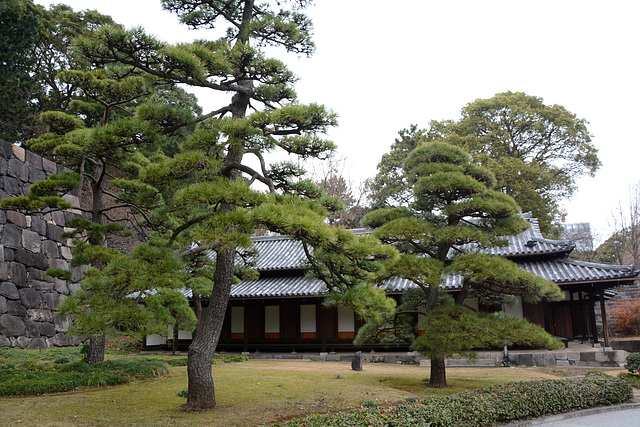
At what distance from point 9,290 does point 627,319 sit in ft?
87.3

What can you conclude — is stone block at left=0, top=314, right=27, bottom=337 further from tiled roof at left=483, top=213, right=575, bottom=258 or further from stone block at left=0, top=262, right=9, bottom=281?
tiled roof at left=483, top=213, right=575, bottom=258

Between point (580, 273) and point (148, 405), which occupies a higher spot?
point (580, 273)

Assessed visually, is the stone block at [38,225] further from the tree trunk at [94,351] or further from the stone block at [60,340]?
the tree trunk at [94,351]

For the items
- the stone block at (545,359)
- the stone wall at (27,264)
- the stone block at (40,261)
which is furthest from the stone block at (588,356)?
the stone block at (40,261)

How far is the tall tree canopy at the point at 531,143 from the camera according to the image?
2645 centimetres

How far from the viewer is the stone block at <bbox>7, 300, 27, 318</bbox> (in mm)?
16000

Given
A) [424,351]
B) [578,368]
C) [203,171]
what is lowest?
[578,368]

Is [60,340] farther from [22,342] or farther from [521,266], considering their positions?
[521,266]

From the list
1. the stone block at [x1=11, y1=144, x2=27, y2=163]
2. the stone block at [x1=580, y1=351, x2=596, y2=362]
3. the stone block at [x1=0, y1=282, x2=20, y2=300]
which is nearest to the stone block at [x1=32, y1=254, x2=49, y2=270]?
the stone block at [x1=0, y1=282, x2=20, y2=300]

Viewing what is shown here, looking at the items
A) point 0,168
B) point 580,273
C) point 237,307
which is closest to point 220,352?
point 237,307

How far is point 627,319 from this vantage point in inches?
926

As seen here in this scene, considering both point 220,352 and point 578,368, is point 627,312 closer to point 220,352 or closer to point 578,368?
point 578,368

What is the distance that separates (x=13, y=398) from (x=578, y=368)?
48.7 ft

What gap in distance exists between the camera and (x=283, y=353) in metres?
19.8
